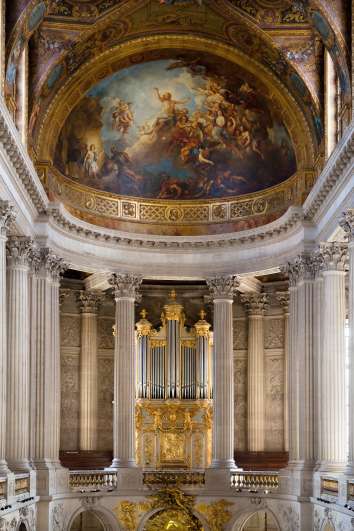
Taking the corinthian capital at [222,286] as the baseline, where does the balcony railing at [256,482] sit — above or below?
below

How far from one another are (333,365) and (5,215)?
1414cm

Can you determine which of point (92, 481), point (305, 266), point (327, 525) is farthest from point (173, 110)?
point (327, 525)

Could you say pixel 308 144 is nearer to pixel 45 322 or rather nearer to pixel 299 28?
pixel 299 28

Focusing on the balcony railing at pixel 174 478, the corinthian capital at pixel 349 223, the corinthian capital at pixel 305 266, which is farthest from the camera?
the balcony railing at pixel 174 478

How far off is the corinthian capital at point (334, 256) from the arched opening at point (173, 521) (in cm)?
1262

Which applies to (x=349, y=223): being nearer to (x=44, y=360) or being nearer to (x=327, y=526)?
(x=327, y=526)

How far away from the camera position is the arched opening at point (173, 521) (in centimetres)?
4778

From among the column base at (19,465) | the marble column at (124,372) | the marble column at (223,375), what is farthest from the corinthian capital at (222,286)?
the column base at (19,465)

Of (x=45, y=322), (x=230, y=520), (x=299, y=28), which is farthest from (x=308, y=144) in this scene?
(x=230, y=520)

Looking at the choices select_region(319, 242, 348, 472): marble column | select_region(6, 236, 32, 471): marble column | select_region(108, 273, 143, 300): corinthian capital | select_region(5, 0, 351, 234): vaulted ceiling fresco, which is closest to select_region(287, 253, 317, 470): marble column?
select_region(319, 242, 348, 472): marble column

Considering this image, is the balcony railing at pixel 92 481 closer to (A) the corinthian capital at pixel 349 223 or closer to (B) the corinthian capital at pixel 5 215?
(B) the corinthian capital at pixel 5 215

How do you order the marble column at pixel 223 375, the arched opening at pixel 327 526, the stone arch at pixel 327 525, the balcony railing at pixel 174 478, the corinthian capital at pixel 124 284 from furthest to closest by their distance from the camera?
1. the corinthian capital at pixel 124 284
2. the marble column at pixel 223 375
3. the balcony railing at pixel 174 478
4. the arched opening at pixel 327 526
5. the stone arch at pixel 327 525

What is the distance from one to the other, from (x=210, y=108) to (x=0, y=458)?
19.9 meters

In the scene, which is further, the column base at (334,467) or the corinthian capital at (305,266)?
the corinthian capital at (305,266)
